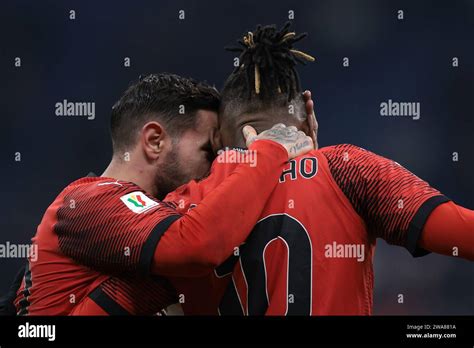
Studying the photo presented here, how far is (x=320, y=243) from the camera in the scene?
1772mm

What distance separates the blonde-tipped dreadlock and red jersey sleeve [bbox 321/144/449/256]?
314 mm

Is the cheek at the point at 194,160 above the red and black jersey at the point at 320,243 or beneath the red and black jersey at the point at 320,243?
above

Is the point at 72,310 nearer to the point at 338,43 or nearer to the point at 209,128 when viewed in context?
the point at 209,128

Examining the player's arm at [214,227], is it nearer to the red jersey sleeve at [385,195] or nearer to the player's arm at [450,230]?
the red jersey sleeve at [385,195]

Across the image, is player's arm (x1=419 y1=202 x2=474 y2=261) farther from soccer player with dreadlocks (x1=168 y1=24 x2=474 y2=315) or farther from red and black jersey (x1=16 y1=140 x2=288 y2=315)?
Result: red and black jersey (x1=16 y1=140 x2=288 y2=315)

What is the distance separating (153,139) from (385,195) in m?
0.77

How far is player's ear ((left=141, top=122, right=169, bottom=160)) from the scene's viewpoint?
7.00 feet

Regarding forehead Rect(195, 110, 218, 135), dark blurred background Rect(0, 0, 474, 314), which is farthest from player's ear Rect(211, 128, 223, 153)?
dark blurred background Rect(0, 0, 474, 314)

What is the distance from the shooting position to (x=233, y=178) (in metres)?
1.79

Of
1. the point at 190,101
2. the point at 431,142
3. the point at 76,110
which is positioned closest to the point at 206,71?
the point at 76,110

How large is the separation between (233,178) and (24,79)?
4.60 m

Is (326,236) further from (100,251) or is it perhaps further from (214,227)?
(100,251)

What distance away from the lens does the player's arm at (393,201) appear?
165cm

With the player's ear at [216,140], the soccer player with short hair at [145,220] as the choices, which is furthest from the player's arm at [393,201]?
the player's ear at [216,140]
